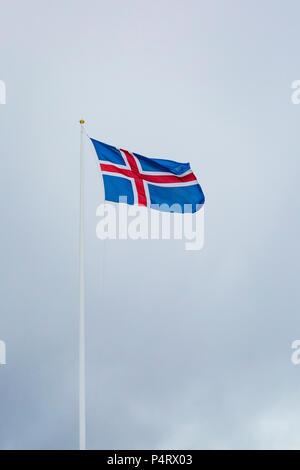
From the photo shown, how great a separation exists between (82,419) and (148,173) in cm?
1315

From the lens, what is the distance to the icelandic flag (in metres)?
29.4

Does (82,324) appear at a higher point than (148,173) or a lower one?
lower

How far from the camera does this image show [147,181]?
30.7m

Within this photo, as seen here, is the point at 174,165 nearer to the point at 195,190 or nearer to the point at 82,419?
the point at 195,190

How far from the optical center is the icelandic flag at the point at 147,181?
2944cm
